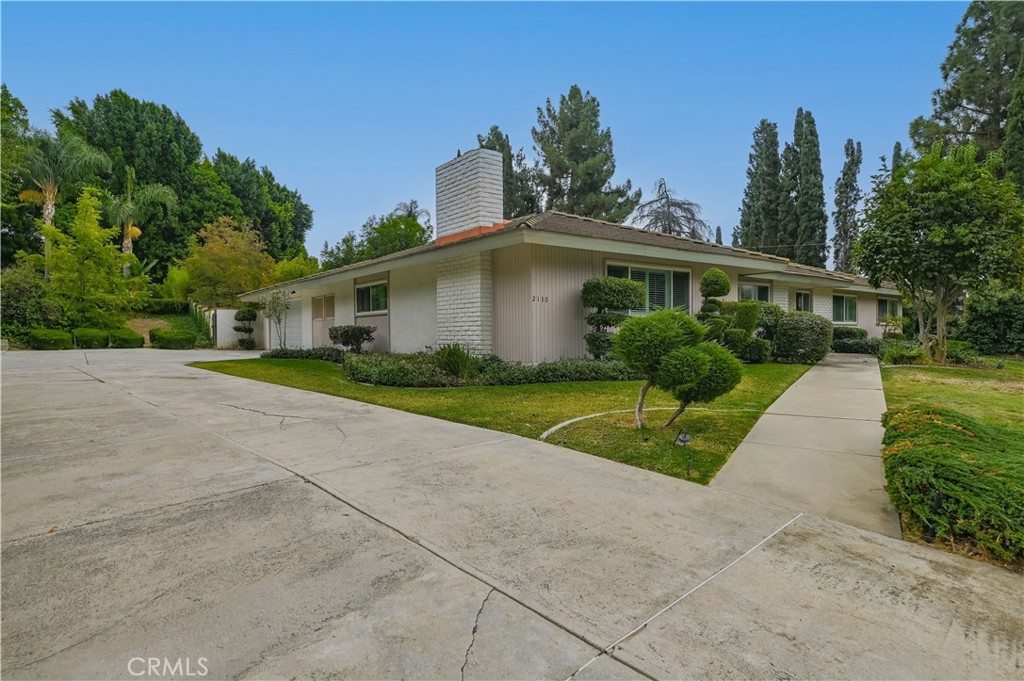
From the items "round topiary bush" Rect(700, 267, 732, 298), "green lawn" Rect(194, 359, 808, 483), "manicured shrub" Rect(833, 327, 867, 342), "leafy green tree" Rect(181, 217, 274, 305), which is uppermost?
"leafy green tree" Rect(181, 217, 274, 305)

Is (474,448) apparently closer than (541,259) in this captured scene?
Yes

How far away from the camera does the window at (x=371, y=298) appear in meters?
14.7

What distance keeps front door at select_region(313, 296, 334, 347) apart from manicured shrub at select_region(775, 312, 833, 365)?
48.6ft

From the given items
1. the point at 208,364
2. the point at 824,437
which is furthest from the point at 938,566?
the point at 208,364

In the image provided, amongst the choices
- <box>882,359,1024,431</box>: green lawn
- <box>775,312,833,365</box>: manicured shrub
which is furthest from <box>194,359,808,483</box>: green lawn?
<box>775,312,833,365</box>: manicured shrub

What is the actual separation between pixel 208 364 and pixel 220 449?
452 inches

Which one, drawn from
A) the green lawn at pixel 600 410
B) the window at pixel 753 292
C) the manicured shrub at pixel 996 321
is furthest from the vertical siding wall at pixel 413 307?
the manicured shrub at pixel 996 321

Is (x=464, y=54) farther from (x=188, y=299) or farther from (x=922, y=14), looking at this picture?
(x=188, y=299)

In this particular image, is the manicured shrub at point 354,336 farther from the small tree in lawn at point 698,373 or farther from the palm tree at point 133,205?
the palm tree at point 133,205

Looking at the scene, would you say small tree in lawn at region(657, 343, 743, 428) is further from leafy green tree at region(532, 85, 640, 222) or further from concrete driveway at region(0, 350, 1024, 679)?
leafy green tree at region(532, 85, 640, 222)

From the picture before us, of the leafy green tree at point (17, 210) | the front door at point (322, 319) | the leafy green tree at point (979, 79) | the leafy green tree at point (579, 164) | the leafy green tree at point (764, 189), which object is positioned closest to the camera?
the front door at point (322, 319)

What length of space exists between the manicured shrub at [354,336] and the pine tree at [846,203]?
31.9 m

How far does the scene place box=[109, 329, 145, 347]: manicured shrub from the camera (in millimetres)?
22750

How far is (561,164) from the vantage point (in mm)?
29719
